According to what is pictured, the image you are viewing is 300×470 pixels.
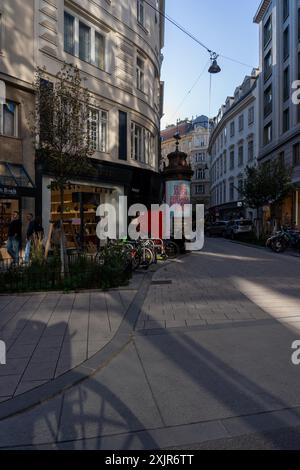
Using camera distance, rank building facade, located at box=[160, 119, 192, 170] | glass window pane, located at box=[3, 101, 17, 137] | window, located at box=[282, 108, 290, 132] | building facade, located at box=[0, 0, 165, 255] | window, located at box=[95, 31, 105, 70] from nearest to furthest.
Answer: glass window pane, located at box=[3, 101, 17, 137] < building facade, located at box=[0, 0, 165, 255] < window, located at box=[95, 31, 105, 70] < window, located at box=[282, 108, 290, 132] < building facade, located at box=[160, 119, 192, 170]

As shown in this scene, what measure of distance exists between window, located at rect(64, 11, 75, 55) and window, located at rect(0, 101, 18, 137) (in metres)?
4.04

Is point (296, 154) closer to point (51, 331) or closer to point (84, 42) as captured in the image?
point (84, 42)

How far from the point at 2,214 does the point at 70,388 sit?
36.4 feet

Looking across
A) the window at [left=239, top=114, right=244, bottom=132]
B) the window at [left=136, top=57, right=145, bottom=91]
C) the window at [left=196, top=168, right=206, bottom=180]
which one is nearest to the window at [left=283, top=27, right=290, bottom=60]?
the window at [left=239, top=114, right=244, bottom=132]

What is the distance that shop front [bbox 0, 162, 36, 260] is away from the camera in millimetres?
12992

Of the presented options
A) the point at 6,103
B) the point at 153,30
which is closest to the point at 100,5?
the point at 153,30

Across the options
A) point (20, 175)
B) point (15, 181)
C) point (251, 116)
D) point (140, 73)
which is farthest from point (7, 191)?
Result: point (251, 116)

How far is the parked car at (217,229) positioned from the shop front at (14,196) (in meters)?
24.3

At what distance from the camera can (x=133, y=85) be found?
19.2 meters

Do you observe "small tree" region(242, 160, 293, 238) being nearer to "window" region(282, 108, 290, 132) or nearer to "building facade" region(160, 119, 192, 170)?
"window" region(282, 108, 290, 132)

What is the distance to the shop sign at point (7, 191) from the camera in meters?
12.4

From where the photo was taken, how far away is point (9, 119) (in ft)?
45.0

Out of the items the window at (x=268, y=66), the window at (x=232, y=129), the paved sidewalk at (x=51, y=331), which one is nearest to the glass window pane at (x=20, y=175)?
the paved sidewalk at (x=51, y=331)

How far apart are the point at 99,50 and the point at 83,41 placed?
3.40 feet
